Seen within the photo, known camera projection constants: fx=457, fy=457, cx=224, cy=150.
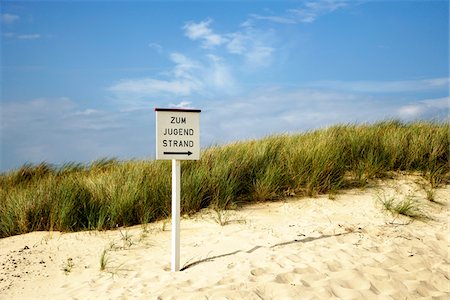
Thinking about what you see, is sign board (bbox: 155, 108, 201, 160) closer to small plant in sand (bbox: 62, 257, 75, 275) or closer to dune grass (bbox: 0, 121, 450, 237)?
small plant in sand (bbox: 62, 257, 75, 275)

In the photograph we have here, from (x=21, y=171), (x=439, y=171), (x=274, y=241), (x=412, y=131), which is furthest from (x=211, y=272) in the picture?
(x=21, y=171)

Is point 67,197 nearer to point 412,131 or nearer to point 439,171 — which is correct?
point 439,171

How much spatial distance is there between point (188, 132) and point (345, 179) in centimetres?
467

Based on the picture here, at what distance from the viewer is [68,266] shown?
6.27 metres

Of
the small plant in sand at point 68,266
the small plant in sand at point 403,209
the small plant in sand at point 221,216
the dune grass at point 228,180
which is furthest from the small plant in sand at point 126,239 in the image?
the small plant in sand at point 403,209

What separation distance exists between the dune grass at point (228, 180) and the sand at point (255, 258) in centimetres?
38

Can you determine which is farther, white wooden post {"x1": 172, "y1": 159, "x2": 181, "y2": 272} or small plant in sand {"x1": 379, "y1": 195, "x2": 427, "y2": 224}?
small plant in sand {"x1": 379, "y1": 195, "x2": 427, "y2": 224}

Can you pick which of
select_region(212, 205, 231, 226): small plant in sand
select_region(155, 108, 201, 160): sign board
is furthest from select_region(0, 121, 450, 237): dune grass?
select_region(155, 108, 201, 160): sign board

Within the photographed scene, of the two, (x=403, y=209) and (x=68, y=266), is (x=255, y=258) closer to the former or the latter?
(x=68, y=266)

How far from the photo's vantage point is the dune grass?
310 inches

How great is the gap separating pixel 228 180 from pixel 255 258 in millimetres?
2349

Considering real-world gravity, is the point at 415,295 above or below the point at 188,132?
below

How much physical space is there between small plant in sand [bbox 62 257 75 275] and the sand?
0.01 m

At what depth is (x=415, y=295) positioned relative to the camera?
5.72 metres
